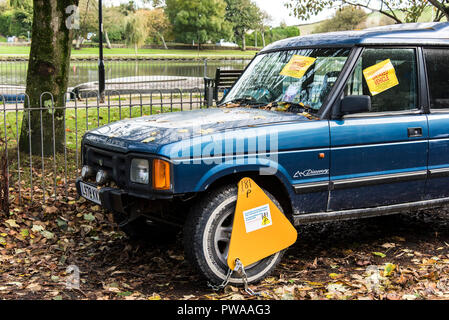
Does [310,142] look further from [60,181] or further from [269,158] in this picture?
[60,181]

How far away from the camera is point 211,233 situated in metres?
4.78

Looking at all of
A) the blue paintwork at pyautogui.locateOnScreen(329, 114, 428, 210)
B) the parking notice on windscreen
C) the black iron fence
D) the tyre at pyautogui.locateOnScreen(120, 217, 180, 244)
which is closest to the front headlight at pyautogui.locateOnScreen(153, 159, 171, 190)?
the parking notice on windscreen

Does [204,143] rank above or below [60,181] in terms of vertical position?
above

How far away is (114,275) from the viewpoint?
5.52m

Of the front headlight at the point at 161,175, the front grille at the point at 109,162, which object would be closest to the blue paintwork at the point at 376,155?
the front headlight at the point at 161,175

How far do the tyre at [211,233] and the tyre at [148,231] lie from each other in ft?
5.02

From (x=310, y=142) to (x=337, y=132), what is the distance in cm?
30

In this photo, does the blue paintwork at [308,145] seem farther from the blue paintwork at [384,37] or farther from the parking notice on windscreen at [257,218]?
the parking notice on windscreen at [257,218]

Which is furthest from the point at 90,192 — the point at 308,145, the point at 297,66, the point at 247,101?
the point at 297,66

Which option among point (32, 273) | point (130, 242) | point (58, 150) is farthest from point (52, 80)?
point (32, 273)

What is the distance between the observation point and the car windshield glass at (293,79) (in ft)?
18.0

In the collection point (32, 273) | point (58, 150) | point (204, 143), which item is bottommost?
point (32, 273)

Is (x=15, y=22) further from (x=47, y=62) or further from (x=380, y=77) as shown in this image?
(x=380, y=77)
